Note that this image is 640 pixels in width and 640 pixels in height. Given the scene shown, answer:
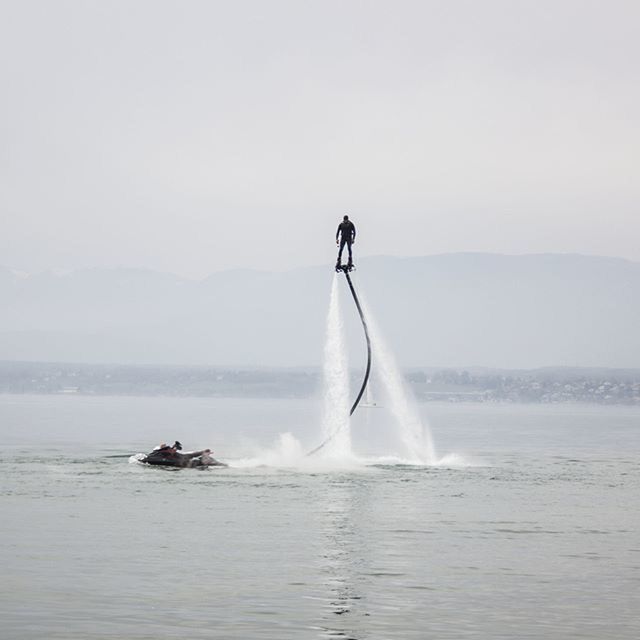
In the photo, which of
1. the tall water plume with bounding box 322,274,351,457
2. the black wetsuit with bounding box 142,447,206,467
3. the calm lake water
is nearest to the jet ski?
the black wetsuit with bounding box 142,447,206,467

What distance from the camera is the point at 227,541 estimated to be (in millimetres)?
54000

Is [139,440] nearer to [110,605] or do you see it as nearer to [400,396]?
[400,396]

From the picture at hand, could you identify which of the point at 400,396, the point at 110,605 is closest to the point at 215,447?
the point at 400,396

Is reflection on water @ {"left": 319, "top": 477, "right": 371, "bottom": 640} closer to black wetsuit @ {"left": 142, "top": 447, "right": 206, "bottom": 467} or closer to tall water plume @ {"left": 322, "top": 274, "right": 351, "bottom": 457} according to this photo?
tall water plume @ {"left": 322, "top": 274, "right": 351, "bottom": 457}

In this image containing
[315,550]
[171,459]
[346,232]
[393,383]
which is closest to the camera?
[315,550]

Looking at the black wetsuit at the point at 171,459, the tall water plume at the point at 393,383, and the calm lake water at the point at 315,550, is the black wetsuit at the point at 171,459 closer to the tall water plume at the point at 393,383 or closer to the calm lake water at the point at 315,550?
the calm lake water at the point at 315,550

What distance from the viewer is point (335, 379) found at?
82.2 metres

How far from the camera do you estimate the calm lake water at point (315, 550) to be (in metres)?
37.6

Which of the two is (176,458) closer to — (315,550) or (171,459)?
(171,459)

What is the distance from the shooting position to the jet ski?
278 ft

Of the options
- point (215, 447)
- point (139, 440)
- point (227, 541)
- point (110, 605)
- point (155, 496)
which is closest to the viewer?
point (110, 605)

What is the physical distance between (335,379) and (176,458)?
35.8 feet

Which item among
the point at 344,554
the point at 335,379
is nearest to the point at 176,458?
the point at 335,379

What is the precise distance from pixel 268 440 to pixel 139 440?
14987 millimetres
